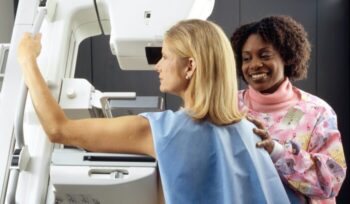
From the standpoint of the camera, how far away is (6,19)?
3.17 metres

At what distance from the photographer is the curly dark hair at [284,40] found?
160 cm

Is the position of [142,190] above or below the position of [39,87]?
below

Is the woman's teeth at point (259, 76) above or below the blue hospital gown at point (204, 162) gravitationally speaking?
above

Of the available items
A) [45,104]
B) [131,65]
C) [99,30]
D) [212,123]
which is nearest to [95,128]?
[45,104]

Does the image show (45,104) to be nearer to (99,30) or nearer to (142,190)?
(142,190)

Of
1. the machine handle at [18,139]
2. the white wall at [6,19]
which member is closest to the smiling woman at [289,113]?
the machine handle at [18,139]

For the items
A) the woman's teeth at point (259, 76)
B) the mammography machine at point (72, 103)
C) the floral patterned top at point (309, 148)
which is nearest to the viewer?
the mammography machine at point (72, 103)

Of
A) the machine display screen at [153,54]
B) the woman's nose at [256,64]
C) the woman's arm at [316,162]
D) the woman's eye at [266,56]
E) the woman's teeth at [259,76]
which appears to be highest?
the machine display screen at [153,54]

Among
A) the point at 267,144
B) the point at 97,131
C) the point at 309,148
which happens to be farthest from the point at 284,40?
the point at 97,131

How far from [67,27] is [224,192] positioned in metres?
0.72

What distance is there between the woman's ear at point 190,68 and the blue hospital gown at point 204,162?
0.09 meters

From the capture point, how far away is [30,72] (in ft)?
4.27

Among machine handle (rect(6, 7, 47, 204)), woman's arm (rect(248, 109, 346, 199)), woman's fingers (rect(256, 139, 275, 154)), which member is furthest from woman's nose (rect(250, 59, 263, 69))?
machine handle (rect(6, 7, 47, 204))

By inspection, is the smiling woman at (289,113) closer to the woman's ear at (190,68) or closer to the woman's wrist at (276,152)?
the woman's wrist at (276,152)
